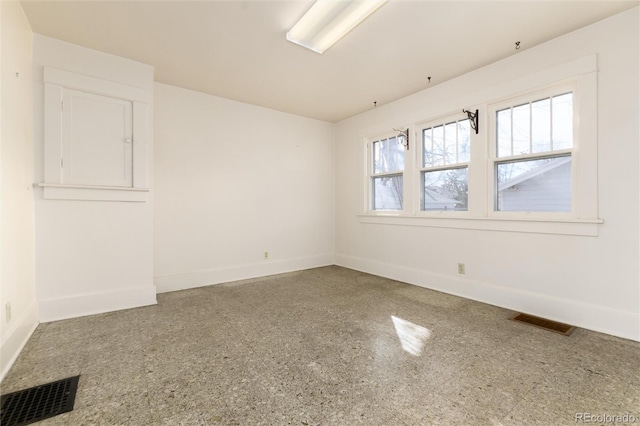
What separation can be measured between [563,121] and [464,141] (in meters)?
0.95

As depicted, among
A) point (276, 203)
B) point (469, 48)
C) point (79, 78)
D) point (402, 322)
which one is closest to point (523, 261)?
point (402, 322)

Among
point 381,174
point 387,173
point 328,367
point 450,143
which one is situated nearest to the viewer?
point 328,367

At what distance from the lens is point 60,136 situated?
2729 millimetres

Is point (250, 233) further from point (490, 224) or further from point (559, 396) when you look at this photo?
point (559, 396)

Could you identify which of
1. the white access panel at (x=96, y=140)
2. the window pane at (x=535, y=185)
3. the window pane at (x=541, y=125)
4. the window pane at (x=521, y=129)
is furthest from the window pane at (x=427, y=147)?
the white access panel at (x=96, y=140)

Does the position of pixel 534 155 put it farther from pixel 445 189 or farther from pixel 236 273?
pixel 236 273

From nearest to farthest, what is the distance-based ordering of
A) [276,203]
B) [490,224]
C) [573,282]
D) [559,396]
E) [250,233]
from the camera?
[559,396] → [573,282] → [490,224] → [250,233] → [276,203]

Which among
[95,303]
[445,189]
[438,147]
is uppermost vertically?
[438,147]

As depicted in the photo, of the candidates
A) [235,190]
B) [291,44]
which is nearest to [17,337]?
[235,190]

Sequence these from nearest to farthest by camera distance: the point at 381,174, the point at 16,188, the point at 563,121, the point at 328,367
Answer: the point at 328,367, the point at 16,188, the point at 563,121, the point at 381,174

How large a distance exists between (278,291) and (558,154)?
3313 millimetres

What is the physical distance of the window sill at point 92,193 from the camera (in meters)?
2.69

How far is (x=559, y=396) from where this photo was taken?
1589 mm

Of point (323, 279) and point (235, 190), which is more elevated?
point (235, 190)
